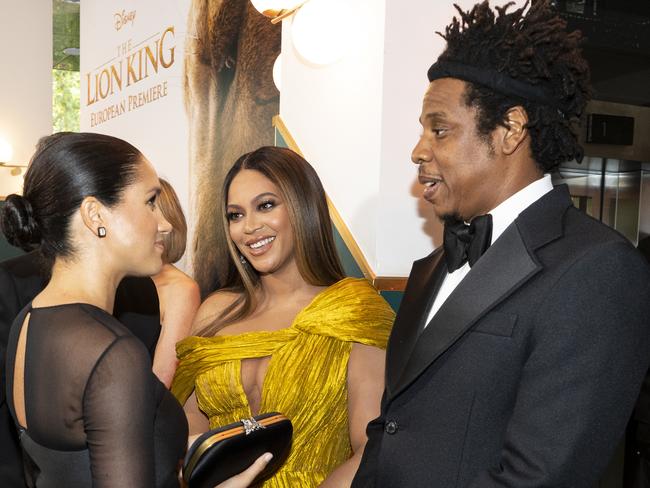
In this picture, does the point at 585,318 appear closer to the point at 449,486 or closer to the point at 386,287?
the point at 449,486

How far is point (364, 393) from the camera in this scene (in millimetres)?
2156

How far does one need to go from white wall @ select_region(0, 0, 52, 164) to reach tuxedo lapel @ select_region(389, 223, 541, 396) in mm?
9418

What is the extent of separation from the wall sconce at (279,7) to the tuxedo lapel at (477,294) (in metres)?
1.97

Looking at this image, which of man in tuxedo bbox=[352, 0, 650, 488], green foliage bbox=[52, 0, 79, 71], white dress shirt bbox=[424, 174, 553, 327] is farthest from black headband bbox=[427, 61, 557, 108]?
green foliage bbox=[52, 0, 79, 71]

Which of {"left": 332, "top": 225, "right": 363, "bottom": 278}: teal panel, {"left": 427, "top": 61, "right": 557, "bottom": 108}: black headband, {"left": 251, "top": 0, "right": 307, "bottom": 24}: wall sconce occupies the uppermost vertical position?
{"left": 251, "top": 0, "right": 307, "bottom": 24}: wall sconce

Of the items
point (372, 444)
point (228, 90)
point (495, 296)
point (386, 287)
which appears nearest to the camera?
point (495, 296)

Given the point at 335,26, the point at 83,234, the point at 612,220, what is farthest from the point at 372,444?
the point at 612,220

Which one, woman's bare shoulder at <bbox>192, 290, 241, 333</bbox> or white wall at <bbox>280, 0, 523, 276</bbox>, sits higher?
white wall at <bbox>280, 0, 523, 276</bbox>

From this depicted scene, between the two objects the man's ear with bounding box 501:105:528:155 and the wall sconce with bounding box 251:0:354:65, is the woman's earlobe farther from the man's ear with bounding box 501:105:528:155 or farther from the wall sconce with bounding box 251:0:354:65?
the wall sconce with bounding box 251:0:354:65

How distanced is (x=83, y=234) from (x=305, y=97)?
1894 mm

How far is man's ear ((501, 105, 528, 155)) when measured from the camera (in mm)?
1507

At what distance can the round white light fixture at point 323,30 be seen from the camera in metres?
2.90

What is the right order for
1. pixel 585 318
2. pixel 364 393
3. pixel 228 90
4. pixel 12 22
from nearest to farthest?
pixel 585 318
pixel 364 393
pixel 228 90
pixel 12 22

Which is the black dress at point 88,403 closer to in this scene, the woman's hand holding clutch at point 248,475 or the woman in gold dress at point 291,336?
the woman's hand holding clutch at point 248,475
